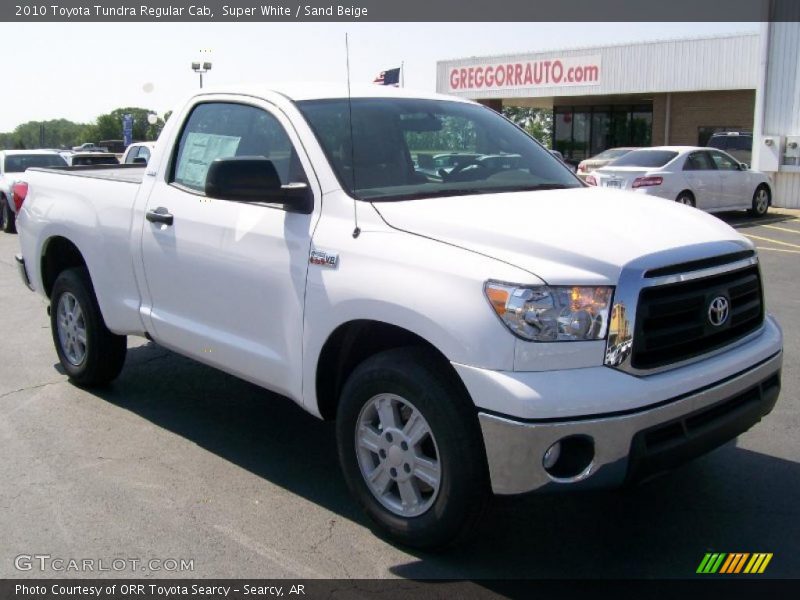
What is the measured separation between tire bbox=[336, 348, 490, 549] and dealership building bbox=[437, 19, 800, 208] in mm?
19164

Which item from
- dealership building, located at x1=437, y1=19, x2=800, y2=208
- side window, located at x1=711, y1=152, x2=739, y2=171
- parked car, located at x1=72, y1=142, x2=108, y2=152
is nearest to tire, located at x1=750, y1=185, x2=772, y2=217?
side window, located at x1=711, y1=152, x2=739, y2=171

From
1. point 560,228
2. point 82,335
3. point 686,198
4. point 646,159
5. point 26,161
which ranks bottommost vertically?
point 686,198

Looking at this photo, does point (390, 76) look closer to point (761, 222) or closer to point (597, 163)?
point (761, 222)

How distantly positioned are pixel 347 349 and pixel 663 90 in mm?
27157

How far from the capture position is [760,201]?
18344 millimetres

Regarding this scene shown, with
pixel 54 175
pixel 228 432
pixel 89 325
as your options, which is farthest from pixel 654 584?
pixel 54 175

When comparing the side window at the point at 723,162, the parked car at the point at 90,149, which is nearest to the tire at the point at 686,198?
the side window at the point at 723,162

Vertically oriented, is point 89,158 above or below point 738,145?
above

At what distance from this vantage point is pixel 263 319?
13.6 ft

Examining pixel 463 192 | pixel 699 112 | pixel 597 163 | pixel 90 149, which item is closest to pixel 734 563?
pixel 463 192

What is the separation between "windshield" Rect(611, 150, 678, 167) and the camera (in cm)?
1636

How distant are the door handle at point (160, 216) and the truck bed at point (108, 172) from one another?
2.04ft

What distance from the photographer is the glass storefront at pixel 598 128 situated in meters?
33.1

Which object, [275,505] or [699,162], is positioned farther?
[699,162]
